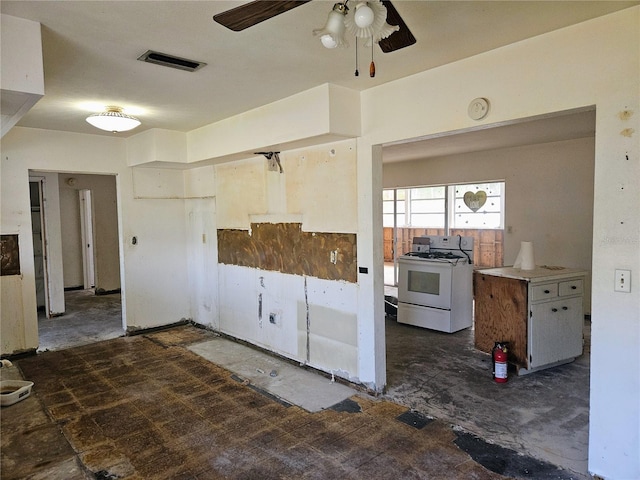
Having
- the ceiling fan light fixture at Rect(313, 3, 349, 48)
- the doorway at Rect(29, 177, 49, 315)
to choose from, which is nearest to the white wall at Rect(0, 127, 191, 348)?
the doorway at Rect(29, 177, 49, 315)

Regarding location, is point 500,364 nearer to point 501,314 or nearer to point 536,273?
point 501,314

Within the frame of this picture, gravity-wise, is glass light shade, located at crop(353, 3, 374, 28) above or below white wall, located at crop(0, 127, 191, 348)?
above

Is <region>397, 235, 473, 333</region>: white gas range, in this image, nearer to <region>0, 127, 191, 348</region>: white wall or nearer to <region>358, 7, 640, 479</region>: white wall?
<region>358, 7, 640, 479</region>: white wall

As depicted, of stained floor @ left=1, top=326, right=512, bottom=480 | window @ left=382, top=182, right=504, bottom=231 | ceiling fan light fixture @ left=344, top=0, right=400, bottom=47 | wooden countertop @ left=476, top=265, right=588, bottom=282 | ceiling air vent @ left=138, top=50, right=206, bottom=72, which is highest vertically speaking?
ceiling air vent @ left=138, top=50, right=206, bottom=72

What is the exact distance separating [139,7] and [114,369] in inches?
137

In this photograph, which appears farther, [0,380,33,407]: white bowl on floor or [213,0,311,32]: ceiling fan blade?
[0,380,33,407]: white bowl on floor

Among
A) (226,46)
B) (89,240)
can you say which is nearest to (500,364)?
(226,46)

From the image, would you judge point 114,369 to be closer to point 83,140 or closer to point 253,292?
point 253,292

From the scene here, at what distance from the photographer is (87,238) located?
826cm

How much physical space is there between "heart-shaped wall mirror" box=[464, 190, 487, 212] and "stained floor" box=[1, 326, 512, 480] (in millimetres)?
4803

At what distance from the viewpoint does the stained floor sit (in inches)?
98.7

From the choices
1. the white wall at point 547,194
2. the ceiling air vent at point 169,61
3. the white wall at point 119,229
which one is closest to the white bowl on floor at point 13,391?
the white wall at point 119,229

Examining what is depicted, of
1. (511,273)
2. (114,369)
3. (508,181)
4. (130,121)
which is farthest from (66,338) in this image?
(508,181)

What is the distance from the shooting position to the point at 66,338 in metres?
5.26
